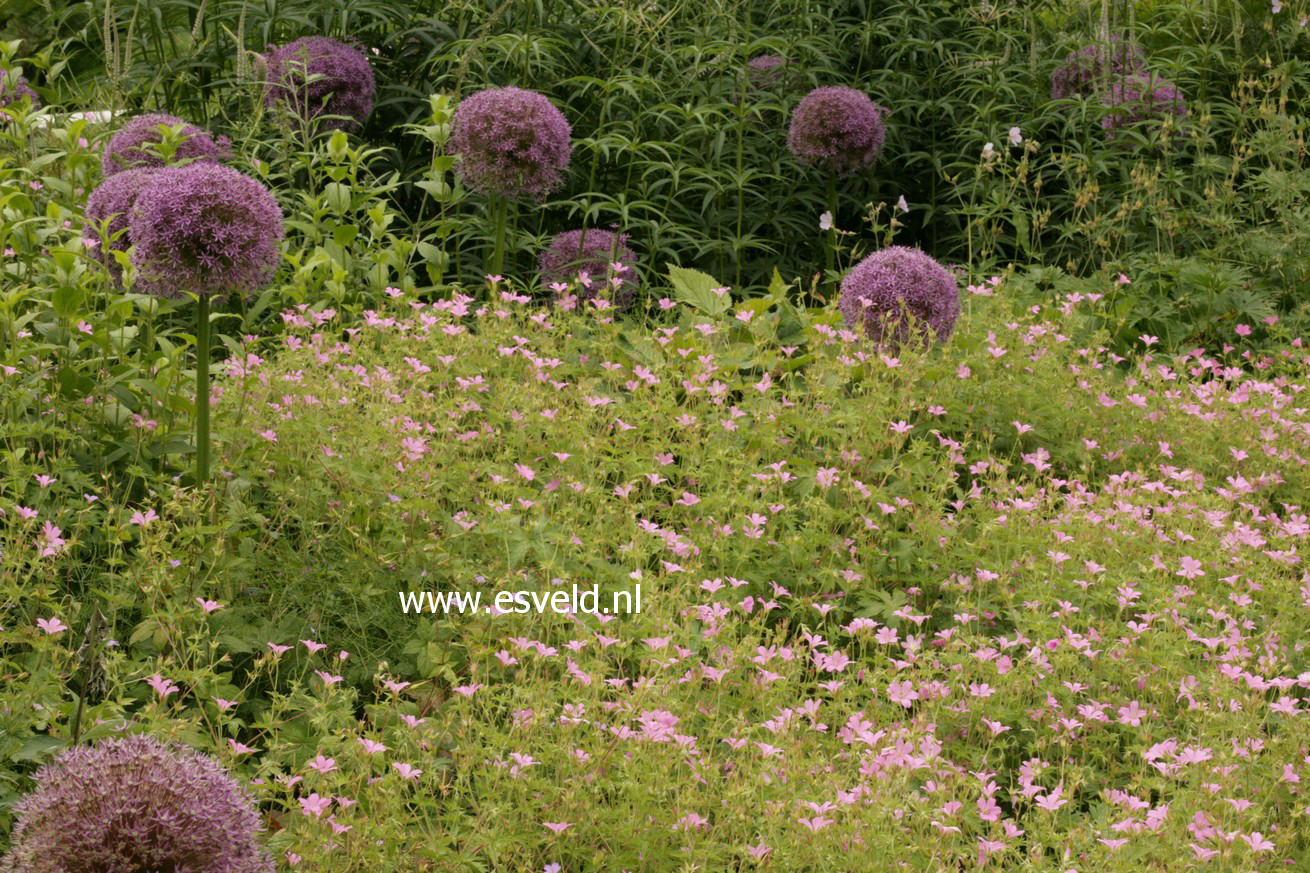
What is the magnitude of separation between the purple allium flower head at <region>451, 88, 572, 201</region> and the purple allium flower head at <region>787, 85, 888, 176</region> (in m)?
1.38

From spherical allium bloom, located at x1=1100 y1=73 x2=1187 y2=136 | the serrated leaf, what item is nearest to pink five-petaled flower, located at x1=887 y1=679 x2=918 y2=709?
the serrated leaf

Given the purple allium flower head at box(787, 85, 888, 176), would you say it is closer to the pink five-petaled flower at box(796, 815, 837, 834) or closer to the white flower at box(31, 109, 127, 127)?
the white flower at box(31, 109, 127, 127)

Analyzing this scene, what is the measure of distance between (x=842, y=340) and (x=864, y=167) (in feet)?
5.73

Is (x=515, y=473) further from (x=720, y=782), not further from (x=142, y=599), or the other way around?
(x=720, y=782)

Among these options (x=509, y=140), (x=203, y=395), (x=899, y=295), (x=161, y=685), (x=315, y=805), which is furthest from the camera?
(x=509, y=140)

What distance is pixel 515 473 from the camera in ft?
12.6

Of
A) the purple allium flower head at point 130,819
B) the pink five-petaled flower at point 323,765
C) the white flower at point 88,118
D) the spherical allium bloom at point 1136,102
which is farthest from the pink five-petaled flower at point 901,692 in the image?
the spherical allium bloom at point 1136,102

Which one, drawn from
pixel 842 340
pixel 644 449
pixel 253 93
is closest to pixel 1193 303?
pixel 842 340

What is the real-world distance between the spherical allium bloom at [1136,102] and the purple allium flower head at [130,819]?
5.90 m

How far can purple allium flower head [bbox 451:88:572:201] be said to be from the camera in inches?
197

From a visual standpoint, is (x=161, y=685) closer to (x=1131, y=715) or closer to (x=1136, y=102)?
(x=1131, y=715)

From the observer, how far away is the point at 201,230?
3092 millimetres

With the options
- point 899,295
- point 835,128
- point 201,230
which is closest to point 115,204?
point 201,230

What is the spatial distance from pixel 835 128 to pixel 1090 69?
72.8 inches
